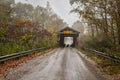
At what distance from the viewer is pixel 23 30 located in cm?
4403

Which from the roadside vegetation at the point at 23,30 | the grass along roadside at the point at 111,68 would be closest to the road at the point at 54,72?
the grass along roadside at the point at 111,68

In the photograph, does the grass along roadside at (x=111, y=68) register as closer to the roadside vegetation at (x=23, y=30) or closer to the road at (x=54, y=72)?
the road at (x=54, y=72)

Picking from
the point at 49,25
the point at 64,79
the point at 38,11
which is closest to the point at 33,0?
the point at 64,79

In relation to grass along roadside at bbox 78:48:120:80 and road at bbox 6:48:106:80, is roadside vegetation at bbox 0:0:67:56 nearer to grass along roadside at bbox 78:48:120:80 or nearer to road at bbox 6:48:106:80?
road at bbox 6:48:106:80

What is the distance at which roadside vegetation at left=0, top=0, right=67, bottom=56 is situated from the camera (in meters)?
24.4

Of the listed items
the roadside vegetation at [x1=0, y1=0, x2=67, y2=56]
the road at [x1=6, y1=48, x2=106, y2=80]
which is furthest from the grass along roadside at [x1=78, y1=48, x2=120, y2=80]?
the roadside vegetation at [x1=0, y1=0, x2=67, y2=56]

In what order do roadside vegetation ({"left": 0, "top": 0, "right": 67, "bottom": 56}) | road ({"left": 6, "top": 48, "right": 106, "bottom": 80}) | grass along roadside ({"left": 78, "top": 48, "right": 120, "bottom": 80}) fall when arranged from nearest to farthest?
road ({"left": 6, "top": 48, "right": 106, "bottom": 80}) < grass along roadside ({"left": 78, "top": 48, "right": 120, "bottom": 80}) < roadside vegetation ({"left": 0, "top": 0, "right": 67, "bottom": 56})

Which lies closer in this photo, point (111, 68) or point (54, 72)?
point (54, 72)

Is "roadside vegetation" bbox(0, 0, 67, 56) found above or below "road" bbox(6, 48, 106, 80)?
above

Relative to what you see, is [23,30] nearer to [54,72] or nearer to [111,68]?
[111,68]

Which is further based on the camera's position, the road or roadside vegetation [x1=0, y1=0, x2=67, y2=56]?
roadside vegetation [x1=0, y1=0, x2=67, y2=56]

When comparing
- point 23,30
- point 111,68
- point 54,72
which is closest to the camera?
point 54,72

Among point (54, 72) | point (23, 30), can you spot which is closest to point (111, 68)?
point (54, 72)

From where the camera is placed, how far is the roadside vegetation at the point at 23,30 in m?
24.4
